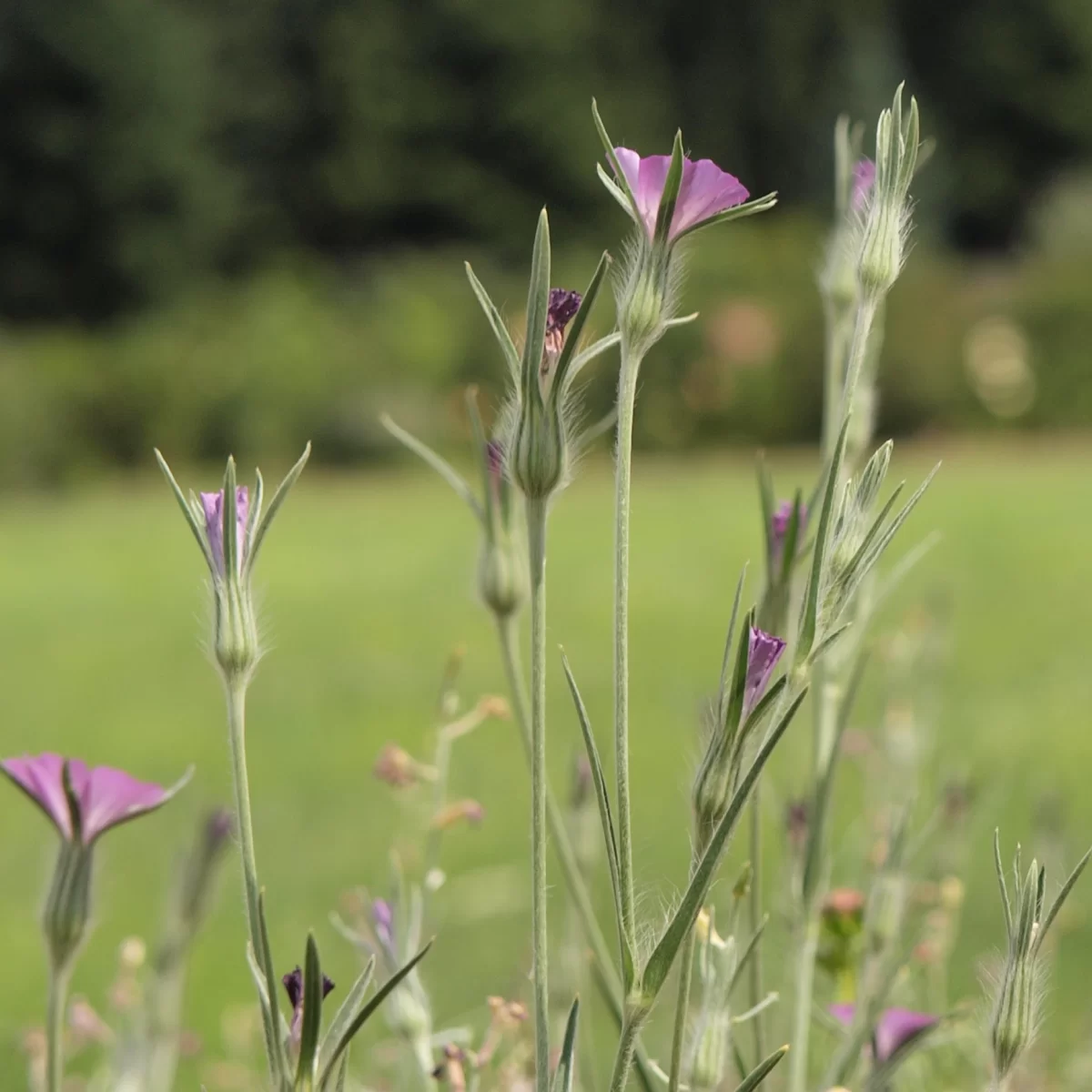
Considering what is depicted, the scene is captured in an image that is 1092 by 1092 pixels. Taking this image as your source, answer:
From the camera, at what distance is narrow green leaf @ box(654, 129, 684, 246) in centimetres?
35

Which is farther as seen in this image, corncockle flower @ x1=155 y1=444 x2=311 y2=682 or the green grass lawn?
the green grass lawn

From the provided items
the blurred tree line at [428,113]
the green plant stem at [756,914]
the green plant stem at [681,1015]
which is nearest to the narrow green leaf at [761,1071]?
the green plant stem at [681,1015]

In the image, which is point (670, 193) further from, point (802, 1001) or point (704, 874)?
point (802, 1001)

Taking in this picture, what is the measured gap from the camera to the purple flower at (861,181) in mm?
450

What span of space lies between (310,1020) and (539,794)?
7 cm

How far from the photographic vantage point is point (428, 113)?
15.6 m

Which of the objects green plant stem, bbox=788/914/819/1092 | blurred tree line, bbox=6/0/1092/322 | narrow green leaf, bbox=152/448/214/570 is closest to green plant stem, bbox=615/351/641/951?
narrow green leaf, bbox=152/448/214/570

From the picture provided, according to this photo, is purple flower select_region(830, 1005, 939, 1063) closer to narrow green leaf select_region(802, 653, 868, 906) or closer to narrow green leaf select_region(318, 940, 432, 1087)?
narrow green leaf select_region(802, 653, 868, 906)

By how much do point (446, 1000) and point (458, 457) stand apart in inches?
235

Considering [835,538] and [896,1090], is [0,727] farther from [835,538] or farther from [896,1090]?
[835,538]

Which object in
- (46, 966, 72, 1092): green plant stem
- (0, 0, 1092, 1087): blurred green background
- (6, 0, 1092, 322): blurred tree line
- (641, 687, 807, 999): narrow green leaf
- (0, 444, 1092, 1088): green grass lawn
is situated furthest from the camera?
(6, 0, 1092, 322): blurred tree line

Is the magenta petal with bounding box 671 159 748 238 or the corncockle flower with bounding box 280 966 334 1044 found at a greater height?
the magenta petal with bounding box 671 159 748 238

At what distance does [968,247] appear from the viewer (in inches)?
667

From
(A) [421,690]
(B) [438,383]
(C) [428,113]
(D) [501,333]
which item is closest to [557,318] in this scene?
(D) [501,333]
